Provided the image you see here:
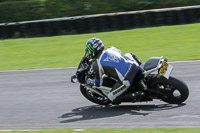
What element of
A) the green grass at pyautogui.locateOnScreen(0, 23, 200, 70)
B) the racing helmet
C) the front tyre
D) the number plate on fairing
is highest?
the racing helmet

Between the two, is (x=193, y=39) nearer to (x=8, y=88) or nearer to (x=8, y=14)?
(x=8, y=88)

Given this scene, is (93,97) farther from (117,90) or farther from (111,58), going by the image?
(111,58)

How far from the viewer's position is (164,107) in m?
7.45

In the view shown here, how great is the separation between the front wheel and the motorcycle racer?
30cm

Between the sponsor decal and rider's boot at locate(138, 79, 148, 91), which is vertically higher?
the sponsor decal

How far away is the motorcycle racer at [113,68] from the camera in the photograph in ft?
24.2

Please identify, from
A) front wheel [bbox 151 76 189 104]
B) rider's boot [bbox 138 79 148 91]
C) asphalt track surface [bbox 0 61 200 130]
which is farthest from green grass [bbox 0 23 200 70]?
rider's boot [bbox 138 79 148 91]

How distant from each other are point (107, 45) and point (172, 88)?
8838 millimetres

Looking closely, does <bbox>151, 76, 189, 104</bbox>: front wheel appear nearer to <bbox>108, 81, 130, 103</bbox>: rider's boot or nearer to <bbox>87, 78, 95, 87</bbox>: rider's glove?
<bbox>108, 81, 130, 103</bbox>: rider's boot

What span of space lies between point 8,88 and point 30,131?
14.0ft

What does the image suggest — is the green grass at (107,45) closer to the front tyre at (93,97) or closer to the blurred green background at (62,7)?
the front tyre at (93,97)

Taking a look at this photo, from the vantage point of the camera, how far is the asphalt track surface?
687cm

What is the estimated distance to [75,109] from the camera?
8141 millimetres

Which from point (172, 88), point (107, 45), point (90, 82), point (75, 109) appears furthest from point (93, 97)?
point (107, 45)
